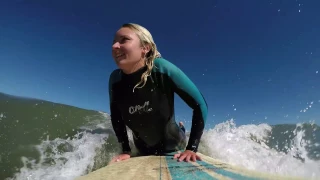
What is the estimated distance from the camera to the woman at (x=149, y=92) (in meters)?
2.91

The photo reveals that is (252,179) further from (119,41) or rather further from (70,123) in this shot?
(70,123)

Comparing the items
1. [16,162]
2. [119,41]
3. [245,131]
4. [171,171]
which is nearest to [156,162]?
[171,171]

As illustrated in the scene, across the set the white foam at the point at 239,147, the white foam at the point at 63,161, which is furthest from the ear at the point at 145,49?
the white foam at the point at 239,147

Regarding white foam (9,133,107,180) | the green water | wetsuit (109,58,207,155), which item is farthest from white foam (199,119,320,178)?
wetsuit (109,58,207,155)

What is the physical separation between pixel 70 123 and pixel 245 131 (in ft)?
30.8

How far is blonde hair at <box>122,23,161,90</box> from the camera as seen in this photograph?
9.66ft

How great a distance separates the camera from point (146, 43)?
10.0 ft

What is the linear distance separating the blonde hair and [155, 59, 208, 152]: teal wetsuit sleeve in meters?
0.11

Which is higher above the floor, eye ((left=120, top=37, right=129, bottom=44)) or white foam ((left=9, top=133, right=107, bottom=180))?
eye ((left=120, top=37, right=129, bottom=44))

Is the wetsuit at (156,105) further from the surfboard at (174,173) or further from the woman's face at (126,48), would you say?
the surfboard at (174,173)

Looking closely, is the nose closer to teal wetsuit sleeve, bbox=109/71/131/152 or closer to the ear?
the ear

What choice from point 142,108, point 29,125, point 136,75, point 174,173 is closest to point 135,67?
point 136,75

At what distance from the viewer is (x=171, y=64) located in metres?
3.01

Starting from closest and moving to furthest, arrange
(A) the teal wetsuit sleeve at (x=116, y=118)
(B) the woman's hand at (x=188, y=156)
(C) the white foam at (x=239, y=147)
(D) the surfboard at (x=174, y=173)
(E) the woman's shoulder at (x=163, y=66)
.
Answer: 1. (D) the surfboard at (x=174, y=173)
2. (B) the woman's hand at (x=188, y=156)
3. (E) the woman's shoulder at (x=163, y=66)
4. (A) the teal wetsuit sleeve at (x=116, y=118)
5. (C) the white foam at (x=239, y=147)
